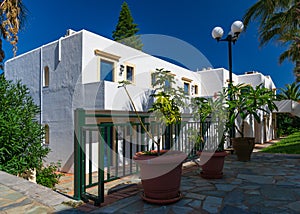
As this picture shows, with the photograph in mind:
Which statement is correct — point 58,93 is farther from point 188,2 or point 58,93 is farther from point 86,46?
point 188,2

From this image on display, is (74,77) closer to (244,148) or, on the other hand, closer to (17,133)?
(17,133)

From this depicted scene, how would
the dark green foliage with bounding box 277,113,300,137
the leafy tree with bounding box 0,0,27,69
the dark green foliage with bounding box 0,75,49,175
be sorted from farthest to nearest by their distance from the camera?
the dark green foliage with bounding box 277,113,300,137
the leafy tree with bounding box 0,0,27,69
the dark green foliage with bounding box 0,75,49,175

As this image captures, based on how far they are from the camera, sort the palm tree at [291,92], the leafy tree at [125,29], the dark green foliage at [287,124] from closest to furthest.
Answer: the dark green foliage at [287,124] → the palm tree at [291,92] → the leafy tree at [125,29]

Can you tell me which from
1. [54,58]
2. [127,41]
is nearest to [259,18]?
[54,58]

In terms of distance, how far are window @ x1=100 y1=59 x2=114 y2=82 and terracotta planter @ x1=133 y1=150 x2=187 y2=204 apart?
7.21 metres

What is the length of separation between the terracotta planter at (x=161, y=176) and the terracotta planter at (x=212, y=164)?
62.0 inches

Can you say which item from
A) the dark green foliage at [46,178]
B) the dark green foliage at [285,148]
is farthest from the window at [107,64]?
the dark green foliage at [285,148]

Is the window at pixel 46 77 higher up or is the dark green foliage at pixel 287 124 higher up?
the window at pixel 46 77

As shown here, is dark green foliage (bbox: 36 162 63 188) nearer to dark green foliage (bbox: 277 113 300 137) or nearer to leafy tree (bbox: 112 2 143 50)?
leafy tree (bbox: 112 2 143 50)

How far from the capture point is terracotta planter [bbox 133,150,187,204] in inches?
121

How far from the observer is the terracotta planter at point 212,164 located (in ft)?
15.1

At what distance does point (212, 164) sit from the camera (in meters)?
Answer: 4.62

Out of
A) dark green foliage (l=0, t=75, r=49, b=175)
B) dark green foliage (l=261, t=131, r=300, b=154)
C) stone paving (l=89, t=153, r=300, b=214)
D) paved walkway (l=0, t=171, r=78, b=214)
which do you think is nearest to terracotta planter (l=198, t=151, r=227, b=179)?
stone paving (l=89, t=153, r=300, b=214)

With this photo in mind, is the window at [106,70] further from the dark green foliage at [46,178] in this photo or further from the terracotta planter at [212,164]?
the terracotta planter at [212,164]
